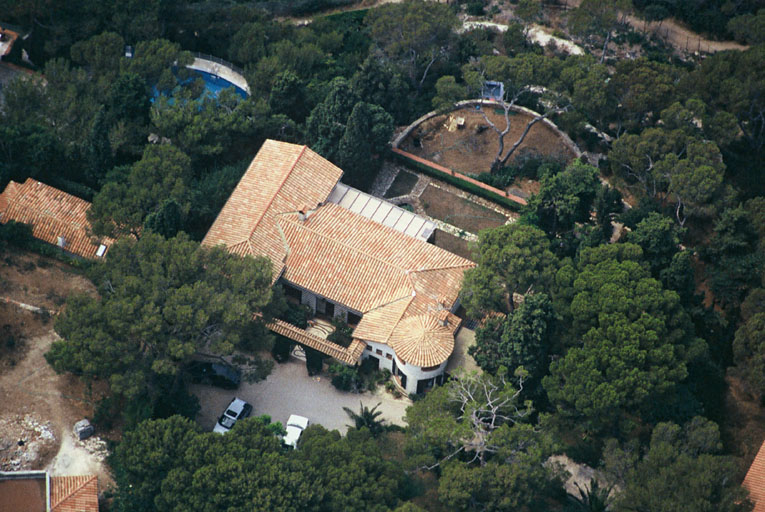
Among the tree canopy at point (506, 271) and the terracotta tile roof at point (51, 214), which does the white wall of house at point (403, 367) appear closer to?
the tree canopy at point (506, 271)

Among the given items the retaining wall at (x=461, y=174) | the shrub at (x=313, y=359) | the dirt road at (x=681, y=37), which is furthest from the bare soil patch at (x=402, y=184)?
the dirt road at (x=681, y=37)

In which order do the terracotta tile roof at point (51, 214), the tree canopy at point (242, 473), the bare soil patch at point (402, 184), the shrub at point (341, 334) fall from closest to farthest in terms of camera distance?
the tree canopy at point (242, 473)
the shrub at point (341, 334)
the terracotta tile roof at point (51, 214)
the bare soil patch at point (402, 184)

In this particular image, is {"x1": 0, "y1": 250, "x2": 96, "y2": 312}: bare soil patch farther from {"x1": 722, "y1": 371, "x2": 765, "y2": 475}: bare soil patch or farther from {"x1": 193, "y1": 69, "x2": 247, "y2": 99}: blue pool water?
{"x1": 722, "y1": 371, "x2": 765, "y2": 475}: bare soil patch

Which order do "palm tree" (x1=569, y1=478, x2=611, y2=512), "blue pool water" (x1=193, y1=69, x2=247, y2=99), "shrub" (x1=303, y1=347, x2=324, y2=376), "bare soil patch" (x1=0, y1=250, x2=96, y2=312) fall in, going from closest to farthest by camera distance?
1. "palm tree" (x1=569, y1=478, x2=611, y2=512)
2. "bare soil patch" (x1=0, y1=250, x2=96, y2=312)
3. "shrub" (x1=303, y1=347, x2=324, y2=376)
4. "blue pool water" (x1=193, y1=69, x2=247, y2=99)

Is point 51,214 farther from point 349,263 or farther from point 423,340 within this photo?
point 423,340

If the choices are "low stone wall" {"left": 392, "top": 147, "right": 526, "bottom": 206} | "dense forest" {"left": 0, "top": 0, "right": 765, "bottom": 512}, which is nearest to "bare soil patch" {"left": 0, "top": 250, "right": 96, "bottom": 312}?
"dense forest" {"left": 0, "top": 0, "right": 765, "bottom": 512}

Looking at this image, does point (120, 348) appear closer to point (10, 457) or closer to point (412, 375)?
point (10, 457)

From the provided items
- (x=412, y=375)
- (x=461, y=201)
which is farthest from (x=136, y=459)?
(x=461, y=201)
